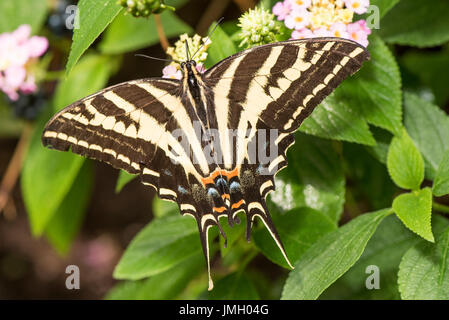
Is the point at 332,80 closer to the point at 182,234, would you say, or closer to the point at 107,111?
the point at 107,111

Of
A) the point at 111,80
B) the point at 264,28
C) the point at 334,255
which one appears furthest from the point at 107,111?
the point at 111,80

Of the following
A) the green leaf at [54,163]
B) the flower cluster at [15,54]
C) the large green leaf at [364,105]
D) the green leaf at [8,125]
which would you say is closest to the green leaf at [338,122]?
the large green leaf at [364,105]

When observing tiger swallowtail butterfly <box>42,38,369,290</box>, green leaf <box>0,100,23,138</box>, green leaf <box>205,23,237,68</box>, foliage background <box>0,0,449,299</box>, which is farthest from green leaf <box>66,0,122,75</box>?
green leaf <box>0,100,23,138</box>

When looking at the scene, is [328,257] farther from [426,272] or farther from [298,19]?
[298,19]

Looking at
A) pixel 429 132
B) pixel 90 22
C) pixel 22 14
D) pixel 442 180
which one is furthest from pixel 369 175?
pixel 22 14

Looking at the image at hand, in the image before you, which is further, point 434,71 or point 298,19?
point 434,71

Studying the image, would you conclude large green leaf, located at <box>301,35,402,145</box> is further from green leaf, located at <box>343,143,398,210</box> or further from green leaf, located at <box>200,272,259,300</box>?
green leaf, located at <box>200,272,259,300</box>

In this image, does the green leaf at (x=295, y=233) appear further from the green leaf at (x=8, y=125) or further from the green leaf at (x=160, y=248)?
the green leaf at (x=8, y=125)
